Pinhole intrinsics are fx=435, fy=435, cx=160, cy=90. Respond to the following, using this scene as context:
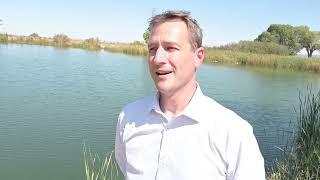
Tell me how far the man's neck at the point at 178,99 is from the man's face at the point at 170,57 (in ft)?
0.06

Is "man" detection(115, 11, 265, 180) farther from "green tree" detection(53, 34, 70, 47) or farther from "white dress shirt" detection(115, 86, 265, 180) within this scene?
"green tree" detection(53, 34, 70, 47)

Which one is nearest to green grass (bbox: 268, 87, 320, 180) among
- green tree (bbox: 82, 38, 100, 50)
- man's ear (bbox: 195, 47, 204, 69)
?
man's ear (bbox: 195, 47, 204, 69)

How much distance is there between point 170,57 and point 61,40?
1858 inches

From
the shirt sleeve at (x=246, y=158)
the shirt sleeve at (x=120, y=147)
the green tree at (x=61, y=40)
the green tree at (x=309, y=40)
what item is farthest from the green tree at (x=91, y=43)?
the shirt sleeve at (x=246, y=158)

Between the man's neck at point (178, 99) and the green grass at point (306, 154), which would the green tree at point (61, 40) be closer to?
the green grass at point (306, 154)

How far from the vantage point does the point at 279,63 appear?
30266mm

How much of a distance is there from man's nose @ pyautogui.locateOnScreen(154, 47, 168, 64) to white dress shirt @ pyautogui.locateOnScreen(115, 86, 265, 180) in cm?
17

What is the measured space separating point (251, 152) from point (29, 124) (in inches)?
303

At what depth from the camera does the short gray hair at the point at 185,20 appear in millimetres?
1463

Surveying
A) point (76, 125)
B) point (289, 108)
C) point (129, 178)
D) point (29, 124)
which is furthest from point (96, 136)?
point (289, 108)

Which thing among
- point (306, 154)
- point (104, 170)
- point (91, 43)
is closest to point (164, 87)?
point (306, 154)

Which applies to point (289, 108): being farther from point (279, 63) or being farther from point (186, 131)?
point (279, 63)

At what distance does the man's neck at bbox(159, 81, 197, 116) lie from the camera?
4.85ft

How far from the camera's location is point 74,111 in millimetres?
10039
